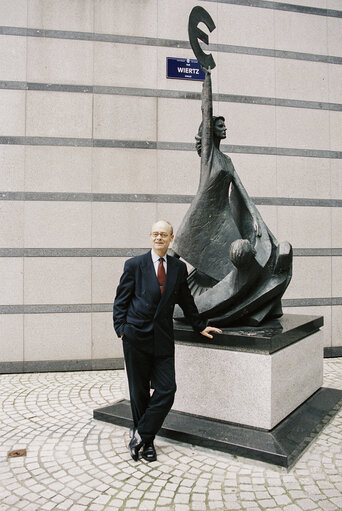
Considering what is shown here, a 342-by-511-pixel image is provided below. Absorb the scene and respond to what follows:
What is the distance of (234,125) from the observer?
273 inches

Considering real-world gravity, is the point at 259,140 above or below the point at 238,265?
above

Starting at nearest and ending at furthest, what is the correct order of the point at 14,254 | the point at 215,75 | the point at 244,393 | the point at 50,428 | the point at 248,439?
the point at 248,439 < the point at 244,393 < the point at 50,428 < the point at 14,254 < the point at 215,75

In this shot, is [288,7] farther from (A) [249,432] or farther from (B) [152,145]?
(A) [249,432]

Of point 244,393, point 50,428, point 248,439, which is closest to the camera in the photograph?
point 248,439

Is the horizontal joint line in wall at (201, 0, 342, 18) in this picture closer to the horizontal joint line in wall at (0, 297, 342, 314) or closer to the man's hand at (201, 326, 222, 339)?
the horizontal joint line in wall at (0, 297, 342, 314)

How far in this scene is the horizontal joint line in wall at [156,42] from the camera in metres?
Result: 6.40

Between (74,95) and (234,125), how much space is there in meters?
2.59

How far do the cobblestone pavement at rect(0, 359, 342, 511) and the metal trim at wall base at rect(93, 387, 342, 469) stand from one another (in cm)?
Answer: 6

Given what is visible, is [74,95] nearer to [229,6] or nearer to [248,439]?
[229,6]

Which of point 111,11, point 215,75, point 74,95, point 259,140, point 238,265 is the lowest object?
point 238,265

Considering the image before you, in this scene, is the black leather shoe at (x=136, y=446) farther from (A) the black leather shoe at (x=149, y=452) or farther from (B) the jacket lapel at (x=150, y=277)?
(B) the jacket lapel at (x=150, y=277)

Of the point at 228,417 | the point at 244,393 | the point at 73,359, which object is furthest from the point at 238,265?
the point at 73,359

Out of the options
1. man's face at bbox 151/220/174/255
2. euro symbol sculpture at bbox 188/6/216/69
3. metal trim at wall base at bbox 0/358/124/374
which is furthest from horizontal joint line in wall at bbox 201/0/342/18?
metal trim at wall base at bbox 0/358/124/374

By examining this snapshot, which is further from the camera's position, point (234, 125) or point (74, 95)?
point (234, 125)
